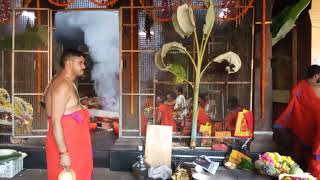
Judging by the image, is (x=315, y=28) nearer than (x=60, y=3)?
No

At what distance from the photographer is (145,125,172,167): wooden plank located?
561 cm

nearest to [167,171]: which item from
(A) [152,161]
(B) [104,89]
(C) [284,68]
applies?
(A) [152,161]

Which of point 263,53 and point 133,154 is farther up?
point 263,53

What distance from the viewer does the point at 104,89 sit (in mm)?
6871

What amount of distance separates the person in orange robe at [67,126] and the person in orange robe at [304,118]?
3.02 m

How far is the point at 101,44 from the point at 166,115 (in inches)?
72.1

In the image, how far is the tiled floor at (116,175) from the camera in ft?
17.2

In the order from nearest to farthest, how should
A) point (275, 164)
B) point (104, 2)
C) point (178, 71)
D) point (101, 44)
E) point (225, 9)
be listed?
point (275, 164)
point (178, 71)
point (225, 9)
point (104, 2)
point (101, 44)

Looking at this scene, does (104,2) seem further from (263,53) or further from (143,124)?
(263,53)

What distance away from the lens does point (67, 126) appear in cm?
368

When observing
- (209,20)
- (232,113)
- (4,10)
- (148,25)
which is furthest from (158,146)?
(4,10)

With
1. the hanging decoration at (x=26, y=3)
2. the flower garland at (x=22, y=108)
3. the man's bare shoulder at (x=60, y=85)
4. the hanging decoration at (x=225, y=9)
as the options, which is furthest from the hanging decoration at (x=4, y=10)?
the man's bare shoulder at (x=60, y=85)

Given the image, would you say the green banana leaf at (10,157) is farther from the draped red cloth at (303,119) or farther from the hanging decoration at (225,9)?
the draped red cloth at (303,119)

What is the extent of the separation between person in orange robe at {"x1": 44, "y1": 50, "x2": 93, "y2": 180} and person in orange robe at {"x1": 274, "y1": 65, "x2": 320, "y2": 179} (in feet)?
9.91
